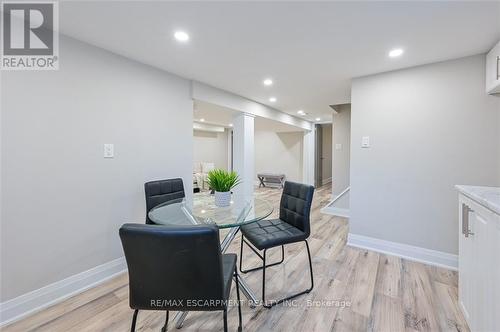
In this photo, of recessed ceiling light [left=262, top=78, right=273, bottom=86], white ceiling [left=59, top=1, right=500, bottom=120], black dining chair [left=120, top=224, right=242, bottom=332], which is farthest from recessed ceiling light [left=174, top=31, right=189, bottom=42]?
black dining chair [left=120, top=224, right=242, bottom=332]

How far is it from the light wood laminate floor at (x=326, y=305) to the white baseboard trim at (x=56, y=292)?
0.05 metres

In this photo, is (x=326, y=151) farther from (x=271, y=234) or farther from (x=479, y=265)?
(x=479, y=265)

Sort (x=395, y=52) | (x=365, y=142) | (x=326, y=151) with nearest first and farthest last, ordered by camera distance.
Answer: (x=395, y=52) → (x=365, y=142) → (x=326, y=151)

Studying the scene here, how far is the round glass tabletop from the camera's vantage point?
162 centimetres

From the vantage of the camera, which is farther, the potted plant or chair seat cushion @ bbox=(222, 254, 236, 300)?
the potted plant

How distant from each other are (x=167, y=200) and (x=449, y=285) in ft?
9.14

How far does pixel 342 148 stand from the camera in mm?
5031

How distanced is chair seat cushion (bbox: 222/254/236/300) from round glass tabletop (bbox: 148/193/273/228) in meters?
0.22

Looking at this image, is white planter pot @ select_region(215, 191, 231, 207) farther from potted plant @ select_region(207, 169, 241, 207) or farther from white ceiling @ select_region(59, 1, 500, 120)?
white ceiling @ select_region(59, 1, 500, 120)

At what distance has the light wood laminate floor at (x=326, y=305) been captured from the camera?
156cm

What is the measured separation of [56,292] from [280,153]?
7.09 meters

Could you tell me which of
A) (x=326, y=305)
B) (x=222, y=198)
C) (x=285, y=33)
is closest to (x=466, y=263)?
(x=326, y=305)

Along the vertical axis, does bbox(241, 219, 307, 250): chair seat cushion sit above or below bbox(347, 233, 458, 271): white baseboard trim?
above

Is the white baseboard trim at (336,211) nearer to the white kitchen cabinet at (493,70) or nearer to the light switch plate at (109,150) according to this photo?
the white kitchen cabinet at (493,70)
